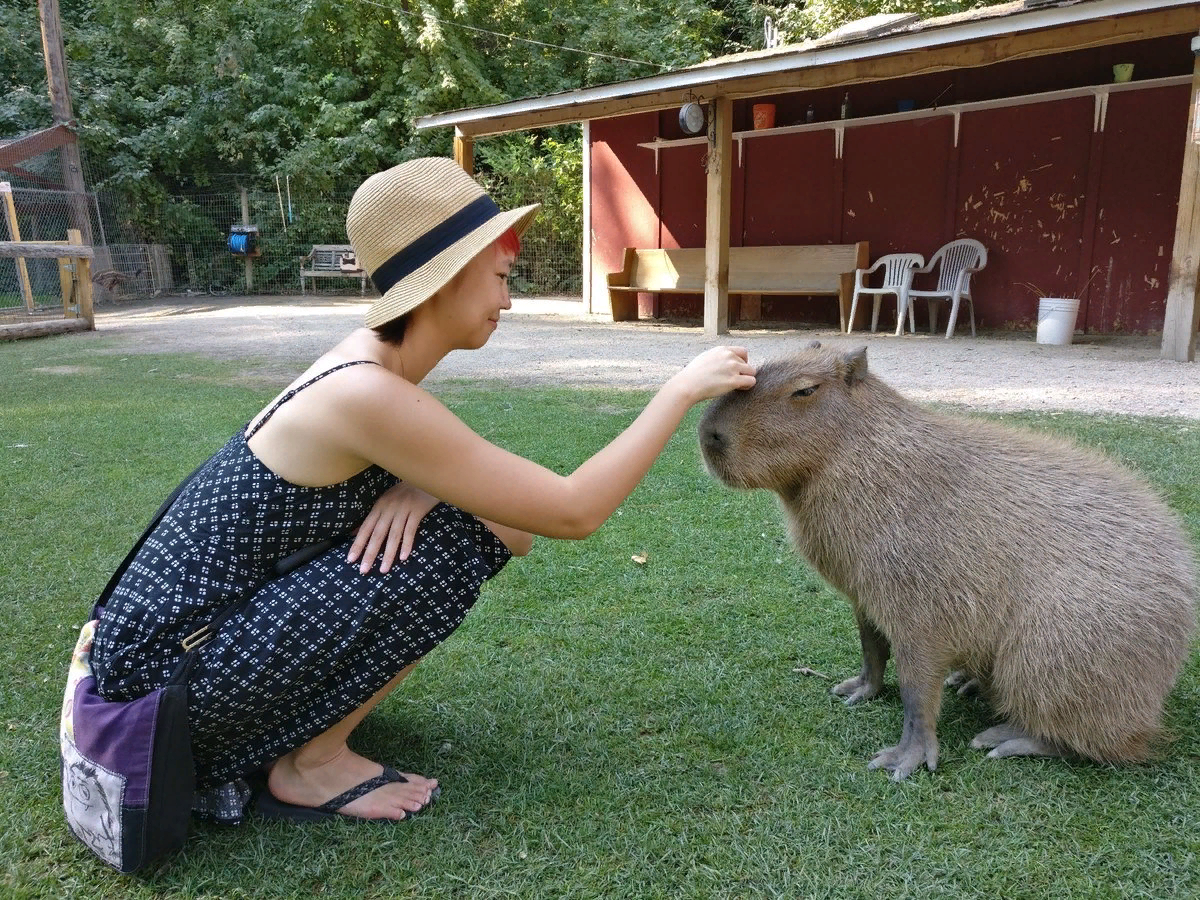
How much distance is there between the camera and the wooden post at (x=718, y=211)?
29.5ft

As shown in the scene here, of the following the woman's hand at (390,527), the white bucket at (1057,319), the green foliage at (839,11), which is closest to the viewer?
the woman's hand at (390,527)

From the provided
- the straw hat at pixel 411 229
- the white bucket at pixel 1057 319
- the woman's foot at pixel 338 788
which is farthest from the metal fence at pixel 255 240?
the woman's foot at pixel 338 788

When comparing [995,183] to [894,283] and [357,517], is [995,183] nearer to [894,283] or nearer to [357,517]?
[894,283]

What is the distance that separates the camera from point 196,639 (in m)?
1.48

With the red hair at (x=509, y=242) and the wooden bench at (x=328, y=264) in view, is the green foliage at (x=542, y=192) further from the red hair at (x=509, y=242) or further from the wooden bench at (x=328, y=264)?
the red hair at (x=509, y=242)

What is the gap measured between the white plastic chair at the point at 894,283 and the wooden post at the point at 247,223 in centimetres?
1137

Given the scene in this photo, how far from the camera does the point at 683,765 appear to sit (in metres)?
1.82

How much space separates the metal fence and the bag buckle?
15.9 meters

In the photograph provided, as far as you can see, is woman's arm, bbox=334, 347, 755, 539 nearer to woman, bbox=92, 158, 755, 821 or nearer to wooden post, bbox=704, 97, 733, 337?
woman, bbox=92, 158, 755, 821

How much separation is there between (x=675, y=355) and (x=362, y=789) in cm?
674

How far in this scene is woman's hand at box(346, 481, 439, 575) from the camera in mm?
1518

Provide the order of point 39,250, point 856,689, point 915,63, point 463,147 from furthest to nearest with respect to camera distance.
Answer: point 463,147 < point 39,250 < point 915,63 < point 856,689

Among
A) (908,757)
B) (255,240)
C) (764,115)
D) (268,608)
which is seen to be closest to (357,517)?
(268,608)

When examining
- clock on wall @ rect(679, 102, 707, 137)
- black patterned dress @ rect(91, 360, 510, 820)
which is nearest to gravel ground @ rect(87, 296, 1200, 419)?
clock on wall @ rect(679, 102, 707, 137)
